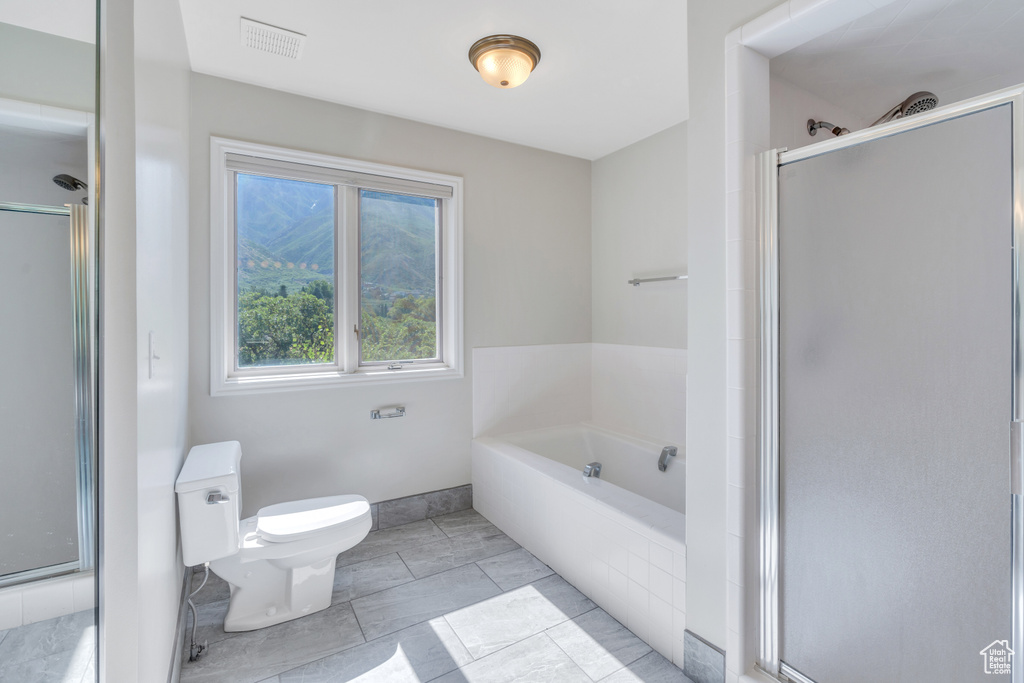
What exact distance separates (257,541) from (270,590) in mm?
276

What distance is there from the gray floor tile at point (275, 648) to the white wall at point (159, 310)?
21 cm

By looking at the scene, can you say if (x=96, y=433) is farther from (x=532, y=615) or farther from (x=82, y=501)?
(x=532, y=615)

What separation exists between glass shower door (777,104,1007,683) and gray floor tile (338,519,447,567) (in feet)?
6.11

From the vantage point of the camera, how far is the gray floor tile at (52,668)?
0.56 metres

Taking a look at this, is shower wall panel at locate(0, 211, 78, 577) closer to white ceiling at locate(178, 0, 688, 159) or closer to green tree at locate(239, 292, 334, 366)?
white ceiling at locate(178, 0, 688, 159)

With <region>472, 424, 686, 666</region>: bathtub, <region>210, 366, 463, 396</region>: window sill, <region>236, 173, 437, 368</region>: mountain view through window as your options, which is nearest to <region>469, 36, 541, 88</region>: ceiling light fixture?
<region>236, 173, 437, 368</region>: mountain view through window

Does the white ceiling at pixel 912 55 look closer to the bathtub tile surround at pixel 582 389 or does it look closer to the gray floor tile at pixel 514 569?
the bathtub tile surround at pixel 582 389

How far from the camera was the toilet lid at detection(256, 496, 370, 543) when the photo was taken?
1.95 meters

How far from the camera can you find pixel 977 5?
1.27 m

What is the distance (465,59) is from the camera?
87.0 inches

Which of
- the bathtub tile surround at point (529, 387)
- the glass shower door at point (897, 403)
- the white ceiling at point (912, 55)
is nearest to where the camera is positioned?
the glass shower door at point (897, 403)

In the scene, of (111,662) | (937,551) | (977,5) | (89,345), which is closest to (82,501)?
(89,345)

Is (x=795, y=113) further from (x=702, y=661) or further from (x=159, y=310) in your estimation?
(x=159, y=310)

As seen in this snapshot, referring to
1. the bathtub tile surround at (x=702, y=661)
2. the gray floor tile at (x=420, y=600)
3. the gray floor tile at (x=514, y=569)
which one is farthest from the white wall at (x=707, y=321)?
the gray floor tile at (x=420, y=600)
